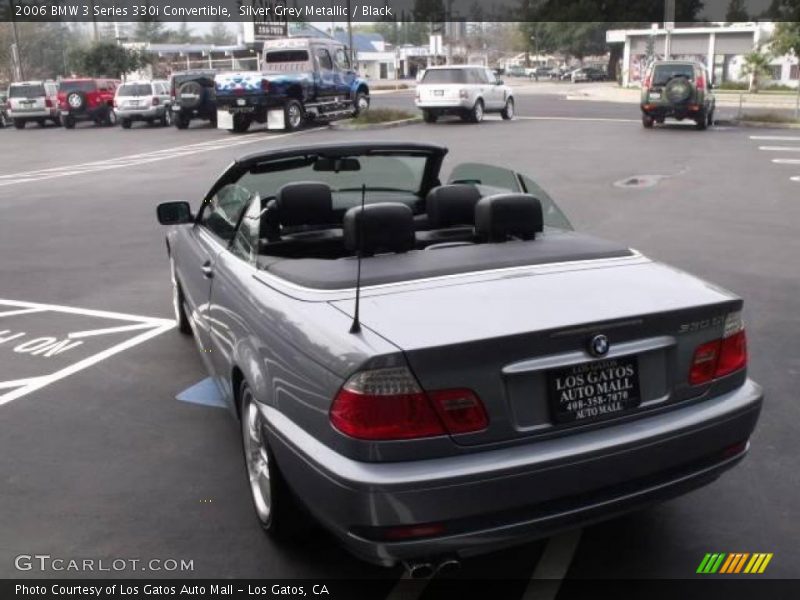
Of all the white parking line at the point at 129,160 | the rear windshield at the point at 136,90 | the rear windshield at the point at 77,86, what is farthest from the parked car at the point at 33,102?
the white parking line at the point at 129,160

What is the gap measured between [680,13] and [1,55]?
61.6 m

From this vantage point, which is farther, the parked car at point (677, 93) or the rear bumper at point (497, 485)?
the parked car at point (677, 93)

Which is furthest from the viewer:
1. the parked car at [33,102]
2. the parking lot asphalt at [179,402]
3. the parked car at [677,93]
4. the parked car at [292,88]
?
the parked car at [33,102]

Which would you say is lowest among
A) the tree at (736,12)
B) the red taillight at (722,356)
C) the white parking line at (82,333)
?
the white parking line at (82,333)

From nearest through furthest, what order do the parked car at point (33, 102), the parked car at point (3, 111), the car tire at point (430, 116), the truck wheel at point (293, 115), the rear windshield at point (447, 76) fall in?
the truck wheel at point (293, 115) → the rear windshield at point (447, 76) → the car tire at point (430, 116) → the parked car at point (33, 102) → the parked car at point (3, 111)

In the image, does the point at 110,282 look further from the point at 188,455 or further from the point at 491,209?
the point at 491,209

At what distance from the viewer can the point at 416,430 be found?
→ 8.96 ft

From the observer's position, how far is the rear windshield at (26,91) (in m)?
35.4

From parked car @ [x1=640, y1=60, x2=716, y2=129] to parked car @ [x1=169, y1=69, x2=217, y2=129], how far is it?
14.5 m

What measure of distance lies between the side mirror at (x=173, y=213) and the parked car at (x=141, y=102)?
28375 millimetres

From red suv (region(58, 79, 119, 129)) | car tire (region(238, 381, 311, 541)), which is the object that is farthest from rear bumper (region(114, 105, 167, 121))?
car tire (region(238, 381, 311, 541))

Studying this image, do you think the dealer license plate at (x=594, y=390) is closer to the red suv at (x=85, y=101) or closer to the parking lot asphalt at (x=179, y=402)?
the parking lot asphalt at (x=179, y=402)

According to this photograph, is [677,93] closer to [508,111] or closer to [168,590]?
[508,111]

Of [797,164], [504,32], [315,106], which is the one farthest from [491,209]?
[504,32]
